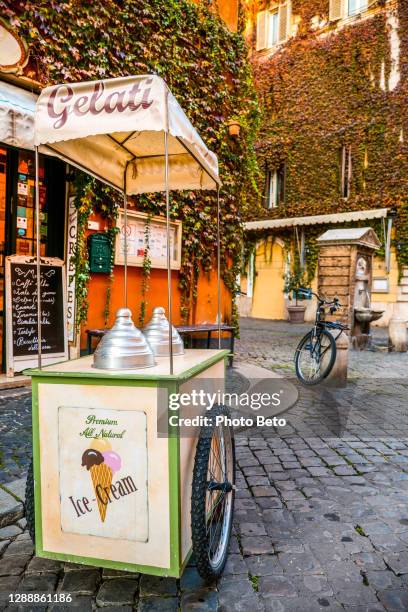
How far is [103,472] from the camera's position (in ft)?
6.24

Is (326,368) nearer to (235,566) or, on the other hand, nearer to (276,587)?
(235,566)

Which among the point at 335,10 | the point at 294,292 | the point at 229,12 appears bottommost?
the point at 294,292

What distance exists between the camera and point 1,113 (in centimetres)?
464

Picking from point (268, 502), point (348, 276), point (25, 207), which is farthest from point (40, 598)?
point (348, 276)

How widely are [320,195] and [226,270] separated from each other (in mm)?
12126

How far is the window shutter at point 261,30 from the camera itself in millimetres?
20625

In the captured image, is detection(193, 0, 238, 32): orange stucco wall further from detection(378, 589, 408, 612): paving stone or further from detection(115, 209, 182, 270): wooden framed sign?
detection(378, 589, 408, 612): paving stone

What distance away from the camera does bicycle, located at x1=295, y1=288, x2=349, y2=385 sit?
6.17m

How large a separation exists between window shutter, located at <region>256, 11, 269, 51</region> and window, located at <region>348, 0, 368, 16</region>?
395 cm

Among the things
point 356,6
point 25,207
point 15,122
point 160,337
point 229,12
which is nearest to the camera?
point 160,337

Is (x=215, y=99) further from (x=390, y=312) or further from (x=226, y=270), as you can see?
(x=390, y=312)

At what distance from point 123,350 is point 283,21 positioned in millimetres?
22424

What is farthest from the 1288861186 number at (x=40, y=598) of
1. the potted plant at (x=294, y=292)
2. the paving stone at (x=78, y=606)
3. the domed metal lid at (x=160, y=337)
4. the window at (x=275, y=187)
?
the window at (x=275, y=187)

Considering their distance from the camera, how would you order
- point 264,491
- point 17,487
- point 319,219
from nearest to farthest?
point 17,487 < point 264,491 < point 319,219
